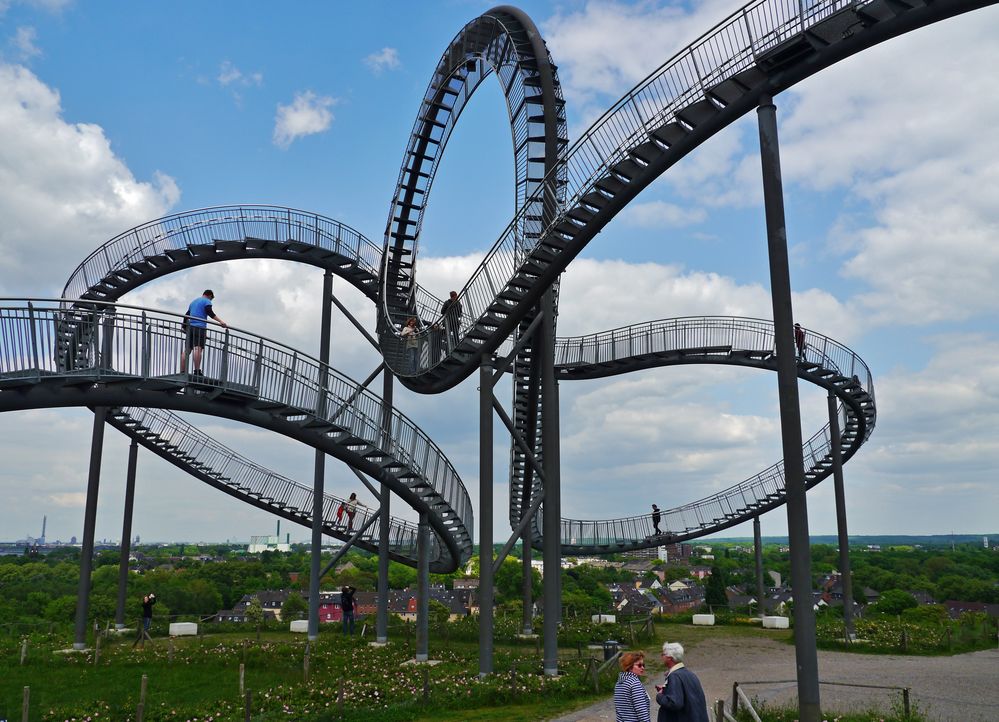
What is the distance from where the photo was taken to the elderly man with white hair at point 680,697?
6.51 metres

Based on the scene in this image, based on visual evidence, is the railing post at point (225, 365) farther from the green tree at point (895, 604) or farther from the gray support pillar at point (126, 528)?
the green tree at point (895, 604)

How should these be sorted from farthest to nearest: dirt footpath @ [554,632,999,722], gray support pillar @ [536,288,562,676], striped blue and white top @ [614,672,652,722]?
gray support pillar @ [536,288,562,676] < dirt footpath @ [554,632,999,722] < striped blue and white top @ [614,672,652,722]

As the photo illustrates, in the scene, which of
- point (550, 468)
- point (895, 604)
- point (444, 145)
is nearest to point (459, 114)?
point (444, 145)

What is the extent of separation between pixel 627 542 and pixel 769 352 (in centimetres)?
1013

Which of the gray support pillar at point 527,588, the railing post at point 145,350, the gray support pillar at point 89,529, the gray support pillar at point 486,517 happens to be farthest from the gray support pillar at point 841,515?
the gray support pillar at point 89,529

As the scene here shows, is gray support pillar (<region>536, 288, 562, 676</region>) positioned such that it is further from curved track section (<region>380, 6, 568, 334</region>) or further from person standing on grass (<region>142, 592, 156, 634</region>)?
person standing on grass (<region>142, 592, 156, 634</region>)

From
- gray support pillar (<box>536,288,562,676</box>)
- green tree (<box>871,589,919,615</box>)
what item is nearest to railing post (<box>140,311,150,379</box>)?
gray support pillar (<box>536,288,562,676</box>)

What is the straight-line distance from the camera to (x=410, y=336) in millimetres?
19594

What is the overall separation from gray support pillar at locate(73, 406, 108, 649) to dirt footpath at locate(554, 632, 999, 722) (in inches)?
559

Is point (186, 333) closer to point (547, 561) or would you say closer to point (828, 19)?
point (547, 561)

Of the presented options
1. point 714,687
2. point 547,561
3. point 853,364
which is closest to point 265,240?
point 547,561

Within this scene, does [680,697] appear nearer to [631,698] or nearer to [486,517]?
[631,698]

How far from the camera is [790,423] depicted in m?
9.82

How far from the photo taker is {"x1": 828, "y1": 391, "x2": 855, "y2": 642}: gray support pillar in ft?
74.5
